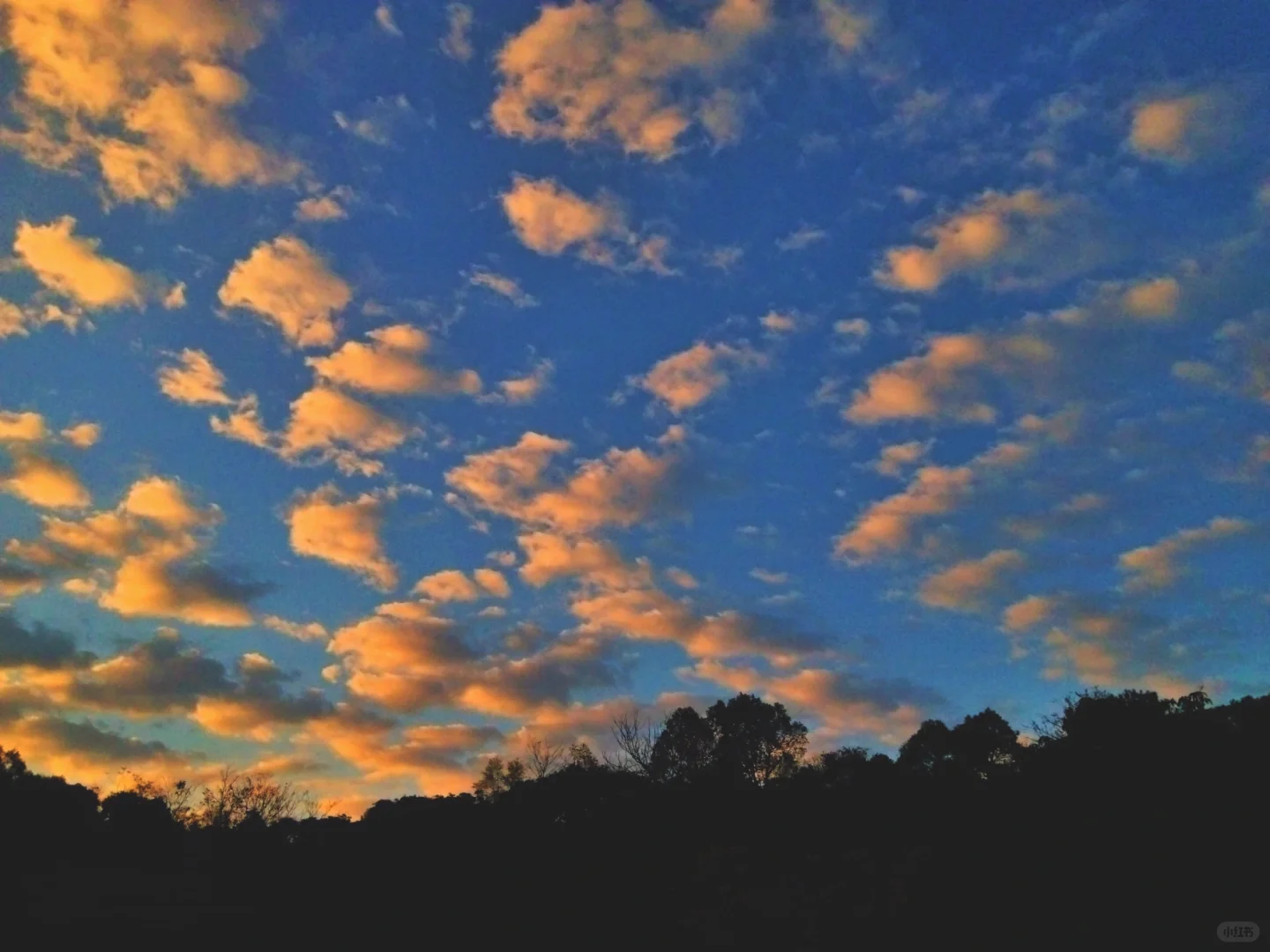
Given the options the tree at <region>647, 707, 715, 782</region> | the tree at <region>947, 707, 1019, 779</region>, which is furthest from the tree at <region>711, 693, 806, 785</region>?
the tree at <region>947, 707, 1019, 779</region>

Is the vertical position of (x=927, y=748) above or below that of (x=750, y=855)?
above

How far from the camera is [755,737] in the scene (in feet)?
297

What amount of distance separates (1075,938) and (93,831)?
205ft

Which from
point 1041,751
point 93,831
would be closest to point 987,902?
point 1041,751

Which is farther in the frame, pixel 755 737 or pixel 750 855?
pixel 755 737

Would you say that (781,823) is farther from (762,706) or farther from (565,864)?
(762,706)

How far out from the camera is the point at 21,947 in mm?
27953

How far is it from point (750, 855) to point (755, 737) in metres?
53.8

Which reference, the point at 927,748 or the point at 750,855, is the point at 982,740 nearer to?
the point at 927,748

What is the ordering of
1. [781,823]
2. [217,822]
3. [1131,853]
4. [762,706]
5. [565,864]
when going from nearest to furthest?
[1131,853], [781,823], [565,864], [217,822], [762,706]

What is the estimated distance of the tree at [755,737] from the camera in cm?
8831

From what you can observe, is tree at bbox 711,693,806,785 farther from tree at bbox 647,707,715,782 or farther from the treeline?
the treeline

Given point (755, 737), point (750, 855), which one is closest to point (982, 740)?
point (755, 737)

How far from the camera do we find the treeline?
23391mm
